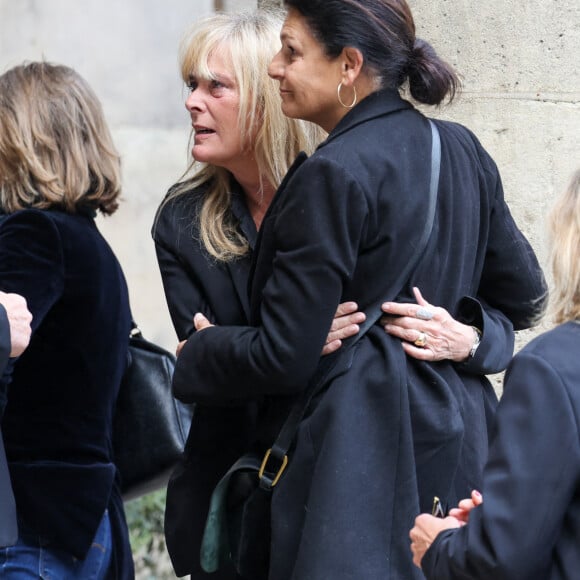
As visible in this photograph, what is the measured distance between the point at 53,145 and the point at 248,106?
0.56 metres

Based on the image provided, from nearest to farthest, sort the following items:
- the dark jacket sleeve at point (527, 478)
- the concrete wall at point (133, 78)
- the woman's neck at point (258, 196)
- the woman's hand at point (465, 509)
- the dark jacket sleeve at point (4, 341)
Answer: the dark jacket sleeve at point (527, 478) < the woman's hand at point (465, 509) < the dark jacket sleeve at point (4, 341) < the woman's neck at point (258, 196) < the concrete wall at point (133, 78)

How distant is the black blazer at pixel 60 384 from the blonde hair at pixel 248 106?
359mm

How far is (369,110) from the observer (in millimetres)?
2590

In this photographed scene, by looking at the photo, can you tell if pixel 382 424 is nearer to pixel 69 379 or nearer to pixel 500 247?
pixel 500 247

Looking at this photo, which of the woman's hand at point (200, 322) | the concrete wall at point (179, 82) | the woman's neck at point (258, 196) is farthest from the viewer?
the concrete wall at point (179, 82)

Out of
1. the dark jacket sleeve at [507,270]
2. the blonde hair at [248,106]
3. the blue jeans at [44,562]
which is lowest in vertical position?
the blue jeans at [44,562]

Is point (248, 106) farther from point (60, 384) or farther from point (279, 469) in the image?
point (279, 469)

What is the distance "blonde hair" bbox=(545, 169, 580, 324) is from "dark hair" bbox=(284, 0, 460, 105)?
626 mm

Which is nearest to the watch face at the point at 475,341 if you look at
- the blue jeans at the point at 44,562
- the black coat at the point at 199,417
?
the black coat at the point at 199,417

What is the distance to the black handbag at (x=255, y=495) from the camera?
101 inches

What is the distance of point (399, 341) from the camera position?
2.59m

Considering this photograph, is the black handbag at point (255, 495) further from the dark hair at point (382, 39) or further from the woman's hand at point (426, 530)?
the woman's hand at point (426, 530)

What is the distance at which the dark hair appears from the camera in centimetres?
256

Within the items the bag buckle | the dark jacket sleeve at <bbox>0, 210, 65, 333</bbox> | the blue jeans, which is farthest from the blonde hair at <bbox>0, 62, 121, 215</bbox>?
the bag buckle
